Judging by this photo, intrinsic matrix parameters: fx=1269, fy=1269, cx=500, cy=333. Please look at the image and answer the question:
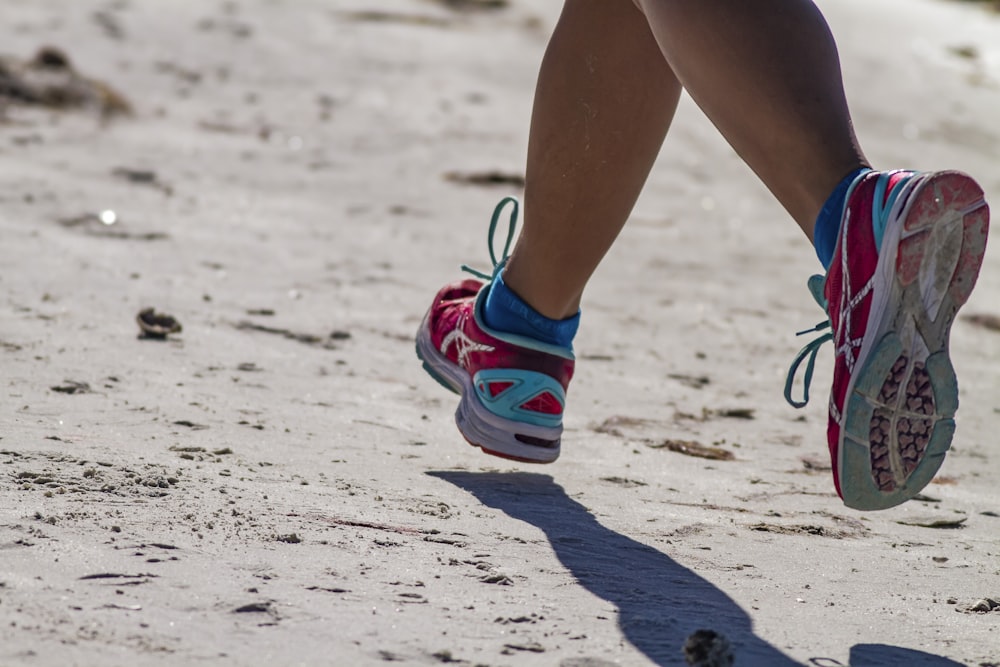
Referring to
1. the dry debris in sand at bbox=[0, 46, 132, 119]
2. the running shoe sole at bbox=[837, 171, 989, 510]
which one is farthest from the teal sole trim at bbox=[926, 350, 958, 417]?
the dry debris in sand at bbox=[0, 46, 132, 119]

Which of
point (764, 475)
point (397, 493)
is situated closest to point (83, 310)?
point (397, 493)

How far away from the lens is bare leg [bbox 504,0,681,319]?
1.94 meters

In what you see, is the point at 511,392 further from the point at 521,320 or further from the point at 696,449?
the point at 696,449

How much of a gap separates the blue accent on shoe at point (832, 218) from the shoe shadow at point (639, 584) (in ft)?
1.45

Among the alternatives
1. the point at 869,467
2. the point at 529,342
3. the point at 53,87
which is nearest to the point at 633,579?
the point at 869,467

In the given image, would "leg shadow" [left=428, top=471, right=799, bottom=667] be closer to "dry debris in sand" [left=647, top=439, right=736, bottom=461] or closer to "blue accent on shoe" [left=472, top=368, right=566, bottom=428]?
"blue accent on shoe" [left=472, top=368, right=566, bottom=428]

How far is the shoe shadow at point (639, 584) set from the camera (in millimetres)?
1399

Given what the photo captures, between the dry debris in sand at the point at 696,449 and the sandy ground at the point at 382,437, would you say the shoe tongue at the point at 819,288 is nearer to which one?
the sandy ground at the point at 382,437

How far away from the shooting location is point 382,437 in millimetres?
2166

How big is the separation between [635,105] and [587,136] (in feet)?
0.29

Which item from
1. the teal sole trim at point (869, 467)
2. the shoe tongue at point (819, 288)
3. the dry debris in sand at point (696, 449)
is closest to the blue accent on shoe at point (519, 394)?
the dry debris in sand at point (696, 449)

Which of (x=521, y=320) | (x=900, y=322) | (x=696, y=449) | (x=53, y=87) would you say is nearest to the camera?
(x=900, y=322)

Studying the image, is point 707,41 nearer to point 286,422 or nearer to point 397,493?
point 397,493

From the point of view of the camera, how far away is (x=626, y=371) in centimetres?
275
